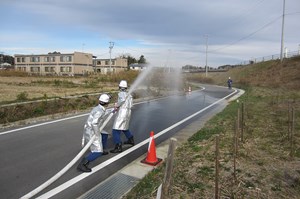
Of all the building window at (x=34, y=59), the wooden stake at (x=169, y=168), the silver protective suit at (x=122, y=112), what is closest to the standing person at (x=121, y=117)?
the silver protective suit at (x=122, y=112)

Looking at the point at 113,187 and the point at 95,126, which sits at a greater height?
the point at 95,126

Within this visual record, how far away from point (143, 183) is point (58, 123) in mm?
5987

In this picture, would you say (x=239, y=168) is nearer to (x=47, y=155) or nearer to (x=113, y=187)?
(x=113, y=187)

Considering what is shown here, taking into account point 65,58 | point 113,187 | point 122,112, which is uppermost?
point 65,58

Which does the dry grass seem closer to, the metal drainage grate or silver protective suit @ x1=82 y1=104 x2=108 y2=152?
the metal drainage grate

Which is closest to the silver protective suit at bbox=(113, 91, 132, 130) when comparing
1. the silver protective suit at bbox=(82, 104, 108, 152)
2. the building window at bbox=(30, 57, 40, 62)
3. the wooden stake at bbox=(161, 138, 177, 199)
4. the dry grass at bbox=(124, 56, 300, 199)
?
the silver protective suit at bbox=(82, 104, 108, 152)

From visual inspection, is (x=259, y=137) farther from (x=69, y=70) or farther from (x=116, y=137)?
(x=69, y=70)

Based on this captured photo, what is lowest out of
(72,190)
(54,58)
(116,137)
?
(72,190)

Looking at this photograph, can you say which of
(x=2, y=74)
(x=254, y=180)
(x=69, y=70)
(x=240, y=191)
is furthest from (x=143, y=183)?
(x=69, y=70)

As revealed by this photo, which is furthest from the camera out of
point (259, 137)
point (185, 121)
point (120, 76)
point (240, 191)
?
point (120, 76)

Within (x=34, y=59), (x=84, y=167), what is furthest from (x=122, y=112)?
(x=34, y=59)

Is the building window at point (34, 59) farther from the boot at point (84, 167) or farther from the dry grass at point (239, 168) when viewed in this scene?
the boot at point (84, 167)

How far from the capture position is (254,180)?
16.3 feet

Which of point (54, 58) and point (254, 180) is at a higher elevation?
point (54, 58)
